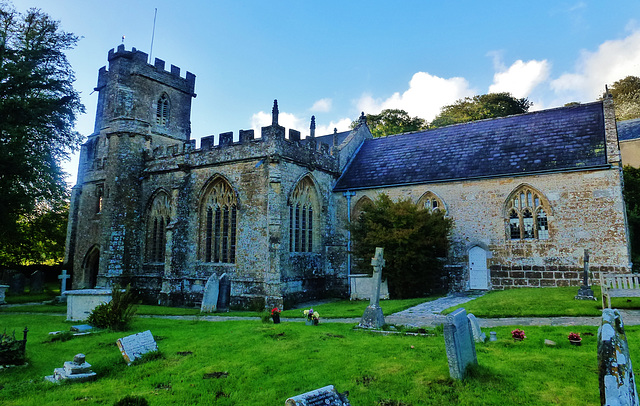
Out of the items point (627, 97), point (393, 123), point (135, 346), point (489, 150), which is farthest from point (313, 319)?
point (627, 97)

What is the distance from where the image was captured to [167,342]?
32.3ft

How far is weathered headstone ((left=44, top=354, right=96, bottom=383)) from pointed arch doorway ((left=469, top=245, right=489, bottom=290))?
16283 millimetres

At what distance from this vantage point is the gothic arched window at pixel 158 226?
22203 millimetres

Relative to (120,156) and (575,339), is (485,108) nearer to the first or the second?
(120,156)

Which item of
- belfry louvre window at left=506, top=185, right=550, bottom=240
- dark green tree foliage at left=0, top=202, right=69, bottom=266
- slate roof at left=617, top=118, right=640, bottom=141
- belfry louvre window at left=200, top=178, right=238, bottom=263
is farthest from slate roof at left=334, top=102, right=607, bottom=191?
dark green tree foliage at left=0, top=202, right=69, bottom=266

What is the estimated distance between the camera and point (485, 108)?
42.3m

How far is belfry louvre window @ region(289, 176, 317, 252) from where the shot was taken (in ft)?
64.0

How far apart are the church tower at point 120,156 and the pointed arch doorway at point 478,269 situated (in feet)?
52.4

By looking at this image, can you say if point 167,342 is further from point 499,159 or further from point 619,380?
point 499,159

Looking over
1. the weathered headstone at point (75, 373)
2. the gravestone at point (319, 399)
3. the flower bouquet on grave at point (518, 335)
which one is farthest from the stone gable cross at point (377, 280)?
the gravestone at point (319, 399)

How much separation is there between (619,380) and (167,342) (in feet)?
30.4

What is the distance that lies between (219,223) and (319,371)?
1428 cm

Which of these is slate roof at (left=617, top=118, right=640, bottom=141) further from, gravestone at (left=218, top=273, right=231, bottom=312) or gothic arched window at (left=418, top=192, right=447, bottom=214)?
gravestone at (left=218, top=273, right=231, bottom=312)

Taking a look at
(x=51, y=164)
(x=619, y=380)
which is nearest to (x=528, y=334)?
(x=619, y=380)
